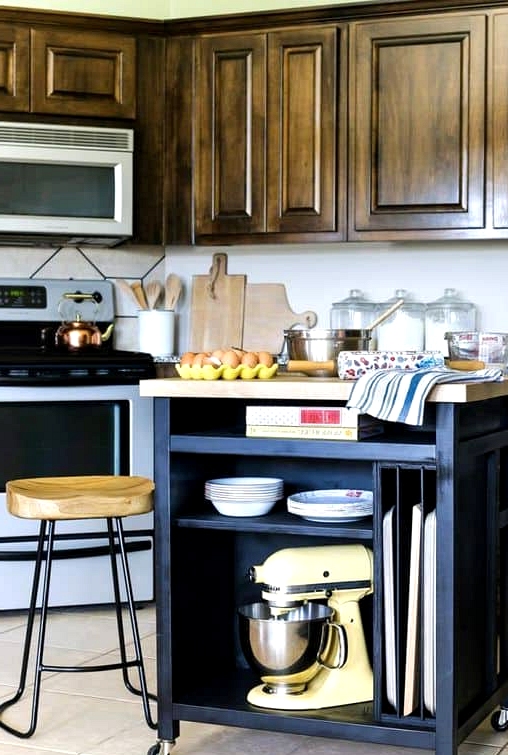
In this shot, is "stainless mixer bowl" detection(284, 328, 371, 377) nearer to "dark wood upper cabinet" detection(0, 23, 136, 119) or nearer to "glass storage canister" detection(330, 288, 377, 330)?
"glass storage canister" detection(330, 288, 377, 330)

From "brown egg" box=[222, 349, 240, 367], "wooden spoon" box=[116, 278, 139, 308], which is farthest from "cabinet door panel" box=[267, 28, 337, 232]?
"brown egg" box=[222, 349, 240, 367]

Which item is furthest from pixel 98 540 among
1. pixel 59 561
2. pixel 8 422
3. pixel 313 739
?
pixel 313 739

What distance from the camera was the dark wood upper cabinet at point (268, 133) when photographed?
13.8ft

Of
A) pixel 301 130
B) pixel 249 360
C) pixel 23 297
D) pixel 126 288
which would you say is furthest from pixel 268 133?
pixel 249 360

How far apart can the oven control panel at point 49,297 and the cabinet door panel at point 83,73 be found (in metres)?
0.70

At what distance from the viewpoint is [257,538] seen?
2.86 meters

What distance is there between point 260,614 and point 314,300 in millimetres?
2191

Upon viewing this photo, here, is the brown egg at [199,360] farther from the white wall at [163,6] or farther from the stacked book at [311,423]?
the white wall at [163,6]

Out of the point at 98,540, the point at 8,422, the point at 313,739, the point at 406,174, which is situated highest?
the point at 406,174

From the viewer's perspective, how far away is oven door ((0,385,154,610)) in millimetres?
3959

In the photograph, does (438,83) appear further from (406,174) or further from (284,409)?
(284,409)

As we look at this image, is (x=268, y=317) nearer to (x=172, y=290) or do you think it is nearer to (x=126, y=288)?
(x=172, y=290)

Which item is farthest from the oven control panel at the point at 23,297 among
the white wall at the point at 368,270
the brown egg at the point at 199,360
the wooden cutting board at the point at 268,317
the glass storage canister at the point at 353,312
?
the brown egg at the point at 199,360

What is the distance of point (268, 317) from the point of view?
15.2ft
